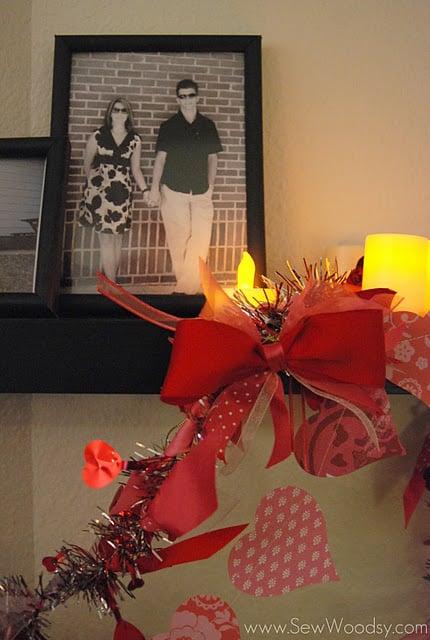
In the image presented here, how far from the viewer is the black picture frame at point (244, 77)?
0.81 metres

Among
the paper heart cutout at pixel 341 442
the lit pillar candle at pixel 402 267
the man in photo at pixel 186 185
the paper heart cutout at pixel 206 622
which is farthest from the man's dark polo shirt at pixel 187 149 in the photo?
the paper heart cutout at pixel 206 622

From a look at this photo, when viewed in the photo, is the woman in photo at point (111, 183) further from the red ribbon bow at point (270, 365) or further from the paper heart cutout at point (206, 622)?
the paper heart cutout at point (206, 622)

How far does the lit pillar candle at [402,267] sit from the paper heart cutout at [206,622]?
38 cm

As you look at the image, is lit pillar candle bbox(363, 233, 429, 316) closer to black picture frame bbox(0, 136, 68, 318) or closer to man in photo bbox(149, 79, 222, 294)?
man in photo bbox(149, 79, 222, 294)

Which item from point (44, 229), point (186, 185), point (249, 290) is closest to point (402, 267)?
point (249, 290)

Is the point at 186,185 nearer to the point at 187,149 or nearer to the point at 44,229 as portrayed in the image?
the point at 187,149

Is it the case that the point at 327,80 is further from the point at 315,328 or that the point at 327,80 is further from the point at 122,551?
the point at 122,551

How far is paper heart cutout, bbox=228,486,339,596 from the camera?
58 centimetres

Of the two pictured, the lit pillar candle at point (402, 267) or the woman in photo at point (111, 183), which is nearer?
the lit pillar candle at point (402, 267)

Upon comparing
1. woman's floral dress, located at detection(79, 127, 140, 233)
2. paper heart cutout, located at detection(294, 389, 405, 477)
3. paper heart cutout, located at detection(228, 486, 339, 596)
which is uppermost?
woman's floral dress, located at detection(79, 127, 140, 233)

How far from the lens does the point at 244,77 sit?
33.0 inches

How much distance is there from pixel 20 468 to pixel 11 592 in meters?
0.32

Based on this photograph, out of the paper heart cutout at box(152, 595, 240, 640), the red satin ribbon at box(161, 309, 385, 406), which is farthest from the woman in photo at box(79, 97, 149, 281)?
the paper heart cutout at box(152, 595, 240, 640)

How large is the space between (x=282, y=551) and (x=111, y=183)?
1.72ft
